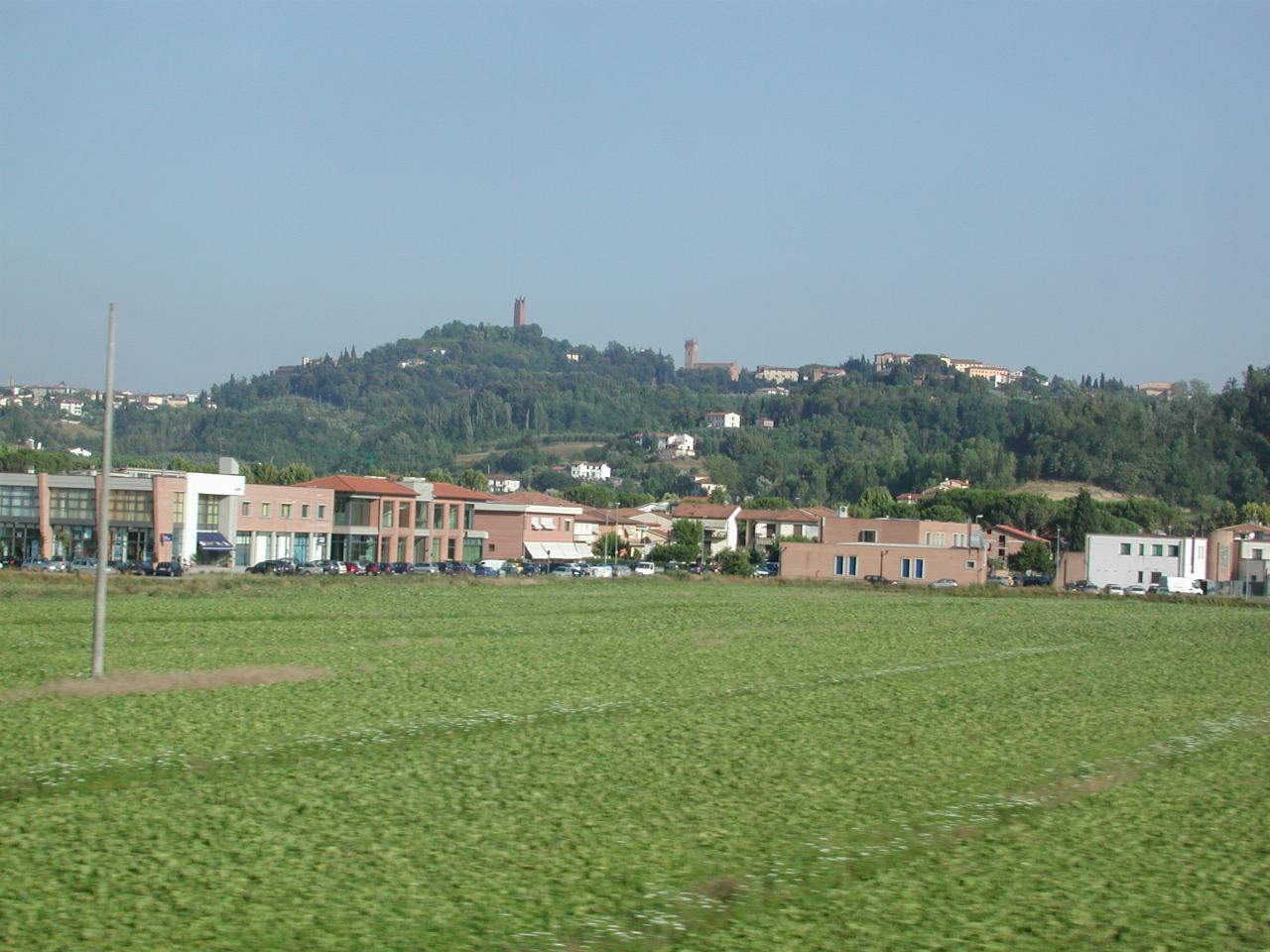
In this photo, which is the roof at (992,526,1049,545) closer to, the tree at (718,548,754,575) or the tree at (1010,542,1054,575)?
the tree at (1010,542,1054,575)

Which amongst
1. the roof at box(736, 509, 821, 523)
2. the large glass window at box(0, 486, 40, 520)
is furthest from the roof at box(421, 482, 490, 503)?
the roof at box(736, 509, 821, 523)

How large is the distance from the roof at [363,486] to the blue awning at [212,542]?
12.7 meters

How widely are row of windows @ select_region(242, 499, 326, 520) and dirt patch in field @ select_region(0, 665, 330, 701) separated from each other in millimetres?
62262

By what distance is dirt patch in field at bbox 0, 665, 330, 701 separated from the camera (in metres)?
24.4

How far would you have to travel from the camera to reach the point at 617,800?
16562 millimetres

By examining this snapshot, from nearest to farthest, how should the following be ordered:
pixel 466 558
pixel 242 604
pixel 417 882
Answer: pixel 417 882
pixel 242 604
pixel 466 558

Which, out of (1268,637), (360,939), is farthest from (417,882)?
(1268,637)

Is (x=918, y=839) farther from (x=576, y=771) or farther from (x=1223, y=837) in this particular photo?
(x=576, y=771)

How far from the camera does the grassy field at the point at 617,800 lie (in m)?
11.8

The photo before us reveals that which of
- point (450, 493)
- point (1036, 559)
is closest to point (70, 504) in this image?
point (450, 493)

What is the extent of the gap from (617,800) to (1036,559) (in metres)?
120

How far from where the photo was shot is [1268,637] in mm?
50656

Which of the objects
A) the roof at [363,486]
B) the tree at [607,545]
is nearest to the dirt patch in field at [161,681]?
the roof at [363,486]

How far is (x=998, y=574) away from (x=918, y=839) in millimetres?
106142
